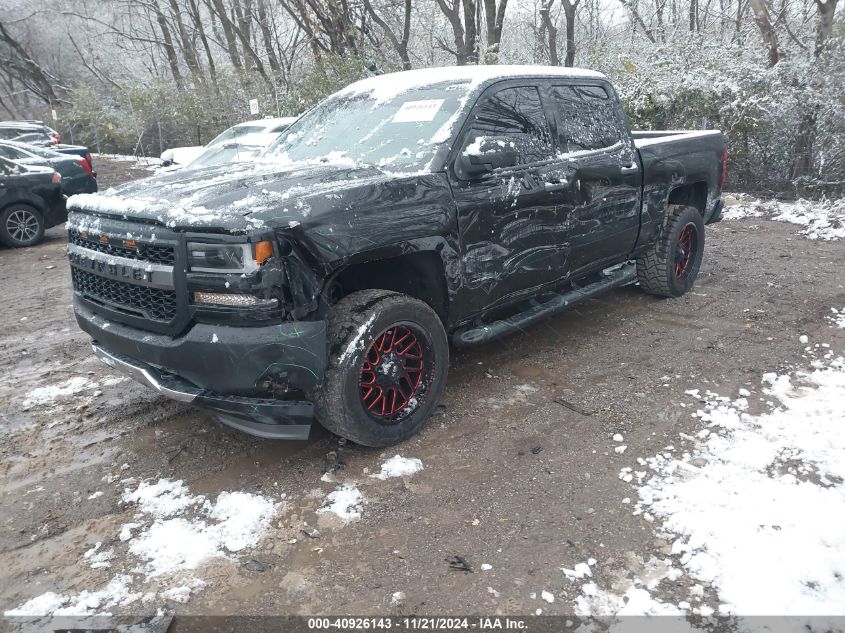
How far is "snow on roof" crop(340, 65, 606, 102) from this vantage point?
3.99 m

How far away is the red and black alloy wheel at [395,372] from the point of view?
328 centimetres

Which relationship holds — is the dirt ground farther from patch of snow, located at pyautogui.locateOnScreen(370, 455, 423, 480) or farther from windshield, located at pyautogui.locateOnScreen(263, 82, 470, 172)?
windshield, located at pyautogui.locateOnScreen(263, 82, 470, 172)

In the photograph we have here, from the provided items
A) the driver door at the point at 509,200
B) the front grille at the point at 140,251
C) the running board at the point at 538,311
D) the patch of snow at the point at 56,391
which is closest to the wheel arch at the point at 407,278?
the driver door at the point at 509,200

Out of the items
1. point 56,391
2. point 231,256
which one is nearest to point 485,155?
point 231,256

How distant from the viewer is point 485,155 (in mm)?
3516

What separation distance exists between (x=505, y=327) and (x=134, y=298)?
2.17 m

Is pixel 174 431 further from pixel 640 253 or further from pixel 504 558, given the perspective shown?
pixel 640 253

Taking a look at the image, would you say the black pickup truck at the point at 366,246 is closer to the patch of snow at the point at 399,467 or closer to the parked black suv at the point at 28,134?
the patch of snow at the point at 399,467

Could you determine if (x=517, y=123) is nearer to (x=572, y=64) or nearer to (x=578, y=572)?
(x=578, y=572)

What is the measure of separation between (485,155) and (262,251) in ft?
4.79

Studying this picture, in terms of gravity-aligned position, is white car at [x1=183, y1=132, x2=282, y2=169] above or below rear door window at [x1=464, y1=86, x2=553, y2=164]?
above

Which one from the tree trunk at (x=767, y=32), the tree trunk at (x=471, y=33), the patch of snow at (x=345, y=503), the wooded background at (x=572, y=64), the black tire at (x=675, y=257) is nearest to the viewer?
the patch of snow at (x=345, y=503)

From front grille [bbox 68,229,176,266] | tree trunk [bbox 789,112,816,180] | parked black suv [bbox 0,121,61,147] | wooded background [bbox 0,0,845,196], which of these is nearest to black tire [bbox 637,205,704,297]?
front grille [bbox 68,229,176,266]

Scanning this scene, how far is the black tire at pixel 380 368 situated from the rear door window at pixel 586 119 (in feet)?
5.89
